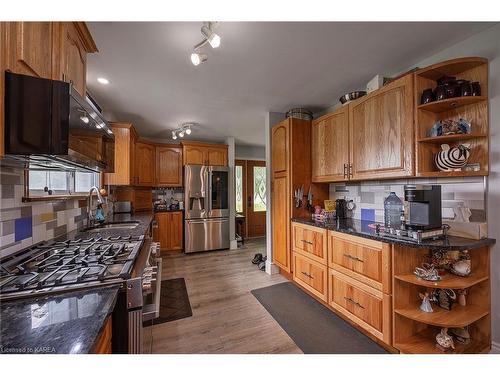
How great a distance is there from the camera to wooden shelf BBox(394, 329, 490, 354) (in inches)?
57.2

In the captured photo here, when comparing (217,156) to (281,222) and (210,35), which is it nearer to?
(281,222)

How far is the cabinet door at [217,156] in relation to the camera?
4.52 metres

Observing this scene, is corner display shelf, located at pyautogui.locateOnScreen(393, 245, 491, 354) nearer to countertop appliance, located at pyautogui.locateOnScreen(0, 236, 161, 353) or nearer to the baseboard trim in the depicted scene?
the baseboard trim

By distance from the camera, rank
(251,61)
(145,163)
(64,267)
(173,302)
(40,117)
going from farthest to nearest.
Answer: (145,163)
(173,302)
(251,61)
(64,267)
(40,117)

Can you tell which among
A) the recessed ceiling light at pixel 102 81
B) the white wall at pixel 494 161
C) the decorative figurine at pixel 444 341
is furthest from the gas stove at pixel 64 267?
the white wall at pixel 494 161

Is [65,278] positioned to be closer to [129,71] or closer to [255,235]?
[129,71]

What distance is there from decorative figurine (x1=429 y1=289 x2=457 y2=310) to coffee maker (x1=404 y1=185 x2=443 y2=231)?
18.2 inches

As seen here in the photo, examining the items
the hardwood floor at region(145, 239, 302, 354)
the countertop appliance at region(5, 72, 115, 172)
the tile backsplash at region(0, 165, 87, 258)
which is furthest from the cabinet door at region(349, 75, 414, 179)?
the tile backsplash at region(0, 165, 87, 258)

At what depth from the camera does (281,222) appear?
2963mm

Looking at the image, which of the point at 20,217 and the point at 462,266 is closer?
the point at 20,217

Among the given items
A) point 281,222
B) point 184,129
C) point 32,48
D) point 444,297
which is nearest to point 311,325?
point 444,297

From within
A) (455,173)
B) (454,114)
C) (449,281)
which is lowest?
(449,281)

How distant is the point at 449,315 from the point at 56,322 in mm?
2129
